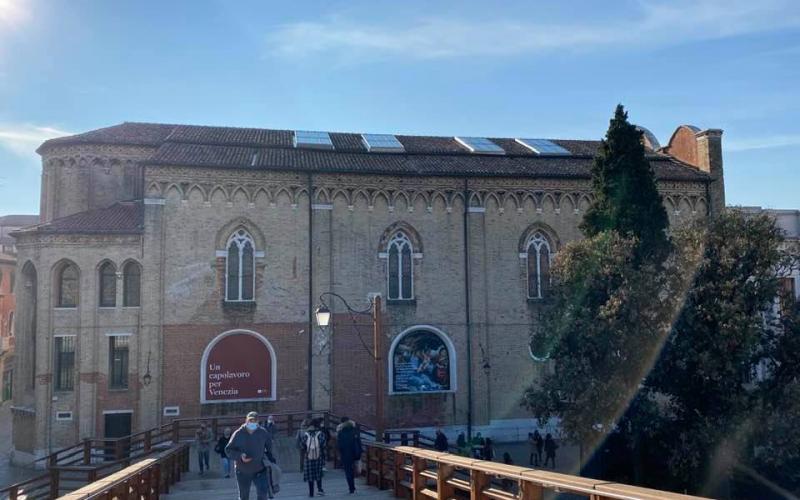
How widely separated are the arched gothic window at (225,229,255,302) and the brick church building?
0.08 m

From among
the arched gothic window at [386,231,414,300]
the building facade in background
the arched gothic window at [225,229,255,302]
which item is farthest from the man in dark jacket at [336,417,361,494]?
the building facade in background

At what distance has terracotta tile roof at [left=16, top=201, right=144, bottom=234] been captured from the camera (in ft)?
80.3

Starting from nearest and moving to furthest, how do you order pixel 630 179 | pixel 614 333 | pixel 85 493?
pixel 85 493
pixel 614 333
pixel 630 179

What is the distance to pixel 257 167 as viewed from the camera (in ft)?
83.9

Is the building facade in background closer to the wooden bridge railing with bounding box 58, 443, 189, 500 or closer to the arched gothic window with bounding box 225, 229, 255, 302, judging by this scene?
the arched gothic window with bounding box 225, 229, 255, 302

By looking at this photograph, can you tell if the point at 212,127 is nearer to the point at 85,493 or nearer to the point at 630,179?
the point at 630,179

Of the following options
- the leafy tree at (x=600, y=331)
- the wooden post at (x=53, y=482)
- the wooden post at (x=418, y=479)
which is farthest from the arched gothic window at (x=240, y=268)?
the wooden post at (x=418, y=479)

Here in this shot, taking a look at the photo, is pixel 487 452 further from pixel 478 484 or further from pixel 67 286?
pixel 67 286

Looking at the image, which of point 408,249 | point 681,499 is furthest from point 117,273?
point 681,499

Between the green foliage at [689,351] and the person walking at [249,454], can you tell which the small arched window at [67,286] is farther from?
the green foliage at [689,351]

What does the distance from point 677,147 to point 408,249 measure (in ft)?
52.2

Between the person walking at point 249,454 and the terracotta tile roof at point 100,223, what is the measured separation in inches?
669

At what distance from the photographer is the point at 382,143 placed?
31.0m

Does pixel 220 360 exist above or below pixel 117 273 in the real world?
below
